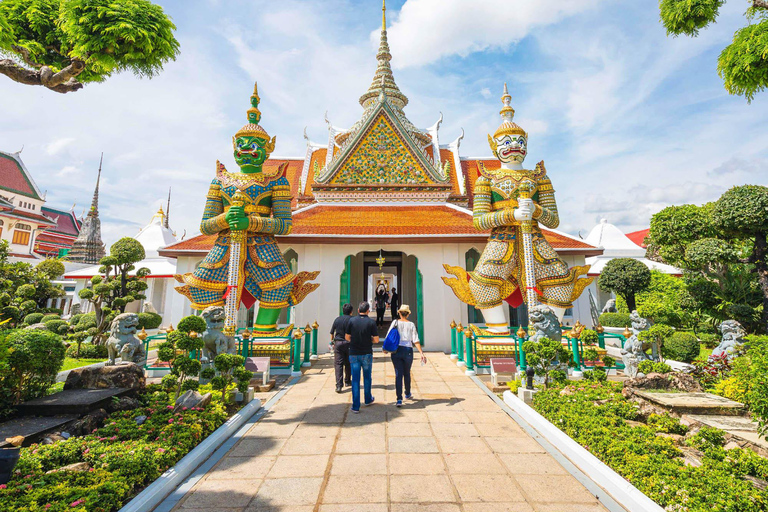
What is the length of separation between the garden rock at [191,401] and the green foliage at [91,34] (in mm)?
4041

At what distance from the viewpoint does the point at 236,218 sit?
7.31 meters

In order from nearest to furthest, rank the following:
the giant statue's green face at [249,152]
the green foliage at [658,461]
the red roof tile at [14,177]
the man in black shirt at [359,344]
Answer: the green foliage at [658,461]
the man in black shirt at [359,344]
the giant statue's green face at [249,152]
the red roof tile at [14,177]

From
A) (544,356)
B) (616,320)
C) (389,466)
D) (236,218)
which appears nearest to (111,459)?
(389,466)

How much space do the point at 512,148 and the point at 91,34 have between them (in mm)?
7073

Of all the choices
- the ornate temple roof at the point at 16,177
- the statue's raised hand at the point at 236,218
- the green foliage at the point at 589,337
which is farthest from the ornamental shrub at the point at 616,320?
the ornate temple roof at the point at 16,177

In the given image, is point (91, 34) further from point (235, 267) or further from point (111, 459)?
point (111, 459)

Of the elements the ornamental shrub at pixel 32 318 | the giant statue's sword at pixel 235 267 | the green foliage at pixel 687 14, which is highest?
the green foliage at pixel 687 14

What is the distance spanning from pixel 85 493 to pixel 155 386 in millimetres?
3153

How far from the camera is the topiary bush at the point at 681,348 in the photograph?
748 cm

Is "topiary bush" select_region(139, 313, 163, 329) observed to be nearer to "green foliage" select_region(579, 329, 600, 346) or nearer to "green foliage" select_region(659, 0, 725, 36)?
"green foliage" select_region(579, 329, 600, 346)

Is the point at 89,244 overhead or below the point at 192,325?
overhead

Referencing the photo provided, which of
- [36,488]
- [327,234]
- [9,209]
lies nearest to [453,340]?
[327,234]

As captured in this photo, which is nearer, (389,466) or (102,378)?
(389,466)

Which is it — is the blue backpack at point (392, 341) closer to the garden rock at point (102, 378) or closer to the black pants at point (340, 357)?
the black pants at point (340, 357)
